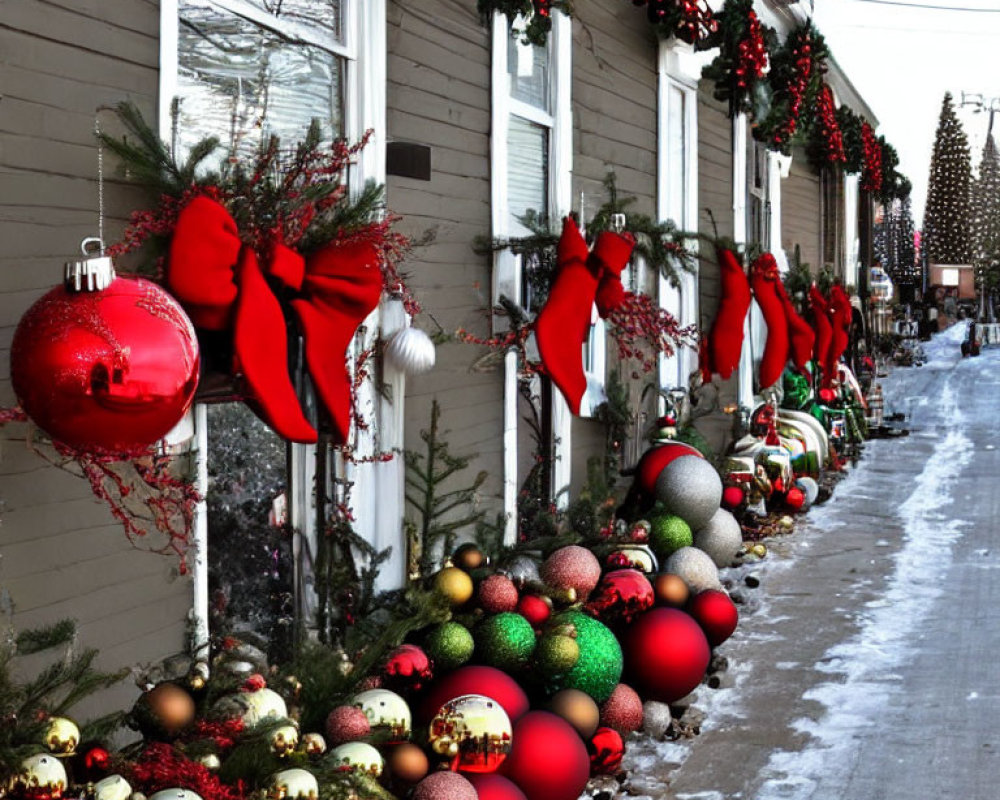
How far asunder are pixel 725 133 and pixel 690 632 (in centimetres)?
687

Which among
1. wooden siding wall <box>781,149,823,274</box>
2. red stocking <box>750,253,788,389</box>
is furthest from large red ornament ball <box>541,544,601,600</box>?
wooden siding wall <box>781,149,823,274</box>

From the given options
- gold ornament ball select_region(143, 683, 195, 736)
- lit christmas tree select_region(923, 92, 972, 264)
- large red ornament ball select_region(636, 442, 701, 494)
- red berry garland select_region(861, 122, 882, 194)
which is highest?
lit christmas tree select_region(923, 92, 972, 264)

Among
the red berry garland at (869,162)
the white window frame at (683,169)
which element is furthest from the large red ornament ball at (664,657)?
the red berry garland at (869,162)

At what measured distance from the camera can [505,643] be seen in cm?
527

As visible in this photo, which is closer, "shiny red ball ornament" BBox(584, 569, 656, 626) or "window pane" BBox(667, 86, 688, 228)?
"shiny red ball ornament" BBox(584, 569, 656, 626)

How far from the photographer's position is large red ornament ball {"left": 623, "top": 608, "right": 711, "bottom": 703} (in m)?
5.91

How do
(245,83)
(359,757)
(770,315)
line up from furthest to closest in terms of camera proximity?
(770,315) < (245,83) < (359,757)

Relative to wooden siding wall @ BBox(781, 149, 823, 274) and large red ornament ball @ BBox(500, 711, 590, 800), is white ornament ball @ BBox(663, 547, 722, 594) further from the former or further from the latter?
wooden siding wall @ BBox(781, 149, 823, 274)

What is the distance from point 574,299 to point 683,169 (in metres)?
4.52

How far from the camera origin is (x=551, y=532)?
292 inches

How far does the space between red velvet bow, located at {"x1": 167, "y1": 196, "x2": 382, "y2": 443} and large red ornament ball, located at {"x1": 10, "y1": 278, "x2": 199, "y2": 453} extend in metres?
0.55

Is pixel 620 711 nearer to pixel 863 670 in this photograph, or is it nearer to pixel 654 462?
pixel 863 670

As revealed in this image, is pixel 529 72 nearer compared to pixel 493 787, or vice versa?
pixel 493 787

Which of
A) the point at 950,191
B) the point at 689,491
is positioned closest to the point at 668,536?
the point at 689,491
